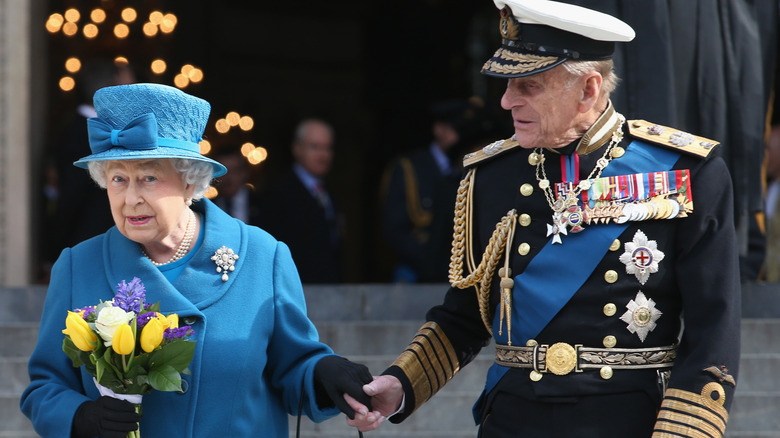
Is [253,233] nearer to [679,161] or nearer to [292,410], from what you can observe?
[292,410]

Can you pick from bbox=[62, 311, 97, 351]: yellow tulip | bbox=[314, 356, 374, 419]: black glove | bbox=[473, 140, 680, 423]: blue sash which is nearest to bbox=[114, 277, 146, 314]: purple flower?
bbox=[62, 311, 97, 351]: yellow tulip

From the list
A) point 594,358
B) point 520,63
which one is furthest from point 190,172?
point 594,358

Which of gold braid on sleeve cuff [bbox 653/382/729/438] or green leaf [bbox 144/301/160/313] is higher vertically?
green leaf [bbox 144/301/160/313]

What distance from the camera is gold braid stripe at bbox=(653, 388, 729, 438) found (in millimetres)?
2906

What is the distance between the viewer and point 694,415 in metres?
2.91

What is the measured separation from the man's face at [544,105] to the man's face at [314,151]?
166 inches

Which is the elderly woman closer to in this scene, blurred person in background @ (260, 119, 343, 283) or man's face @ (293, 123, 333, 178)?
blurred person in background @ (260, 119, 343, 283)

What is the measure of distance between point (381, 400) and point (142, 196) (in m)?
0.88

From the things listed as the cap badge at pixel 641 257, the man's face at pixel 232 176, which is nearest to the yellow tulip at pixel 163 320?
the cap badge at pixel 641 257

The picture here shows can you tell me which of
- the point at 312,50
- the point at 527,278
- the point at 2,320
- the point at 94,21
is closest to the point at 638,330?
the point at 527,278

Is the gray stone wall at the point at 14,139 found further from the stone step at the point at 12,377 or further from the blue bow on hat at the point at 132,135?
the blue bow on hat at the point at 132,135

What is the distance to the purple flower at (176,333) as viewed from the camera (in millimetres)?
3039

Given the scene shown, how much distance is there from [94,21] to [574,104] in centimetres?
756

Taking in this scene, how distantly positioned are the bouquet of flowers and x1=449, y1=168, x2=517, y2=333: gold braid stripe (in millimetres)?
805
